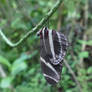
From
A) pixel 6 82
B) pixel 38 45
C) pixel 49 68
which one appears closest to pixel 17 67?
pixel 6 82

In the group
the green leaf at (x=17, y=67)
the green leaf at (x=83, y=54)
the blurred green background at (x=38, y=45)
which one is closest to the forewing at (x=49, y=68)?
the blurred green background at (x=38, y=45)

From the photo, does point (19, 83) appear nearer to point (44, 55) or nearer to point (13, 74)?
point (13, 74)

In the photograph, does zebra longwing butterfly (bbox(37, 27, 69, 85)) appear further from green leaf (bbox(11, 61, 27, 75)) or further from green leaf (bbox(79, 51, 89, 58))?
green leaf (bbox(11, 61, 27, 75))

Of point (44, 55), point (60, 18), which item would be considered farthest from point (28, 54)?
point (44, 55)

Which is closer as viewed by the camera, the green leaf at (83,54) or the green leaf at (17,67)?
the green leaf at (83,54)

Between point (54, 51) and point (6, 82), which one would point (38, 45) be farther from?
point (54, 51)

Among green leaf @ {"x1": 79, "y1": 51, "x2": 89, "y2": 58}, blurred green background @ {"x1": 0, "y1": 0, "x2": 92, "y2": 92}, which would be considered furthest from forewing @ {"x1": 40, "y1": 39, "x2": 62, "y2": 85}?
green leaf @ {"x1": 79, "y1": 51, "x2": 89, "y2": 58}

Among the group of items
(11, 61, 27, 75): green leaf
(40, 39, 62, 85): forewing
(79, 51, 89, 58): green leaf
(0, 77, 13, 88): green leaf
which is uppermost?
(40, 39, 62, 85): forewing

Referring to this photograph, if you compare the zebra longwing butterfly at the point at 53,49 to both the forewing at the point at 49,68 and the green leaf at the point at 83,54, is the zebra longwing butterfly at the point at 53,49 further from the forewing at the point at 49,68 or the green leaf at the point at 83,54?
the green leaf at the point at 83,54
